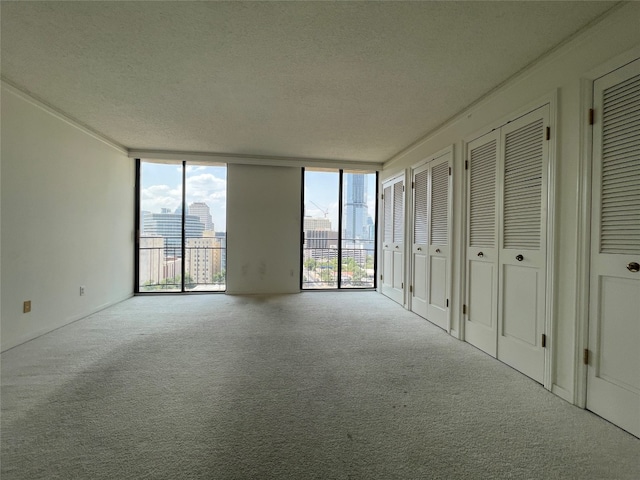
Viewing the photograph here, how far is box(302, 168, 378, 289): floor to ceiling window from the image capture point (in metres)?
5.45

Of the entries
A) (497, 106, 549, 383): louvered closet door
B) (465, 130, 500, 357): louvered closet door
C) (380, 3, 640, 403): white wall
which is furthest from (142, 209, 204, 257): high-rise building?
(380, 3, 640, 403): white wall

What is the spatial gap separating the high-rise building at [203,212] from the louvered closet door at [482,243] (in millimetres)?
4302

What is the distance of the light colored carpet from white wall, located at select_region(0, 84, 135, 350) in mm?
447

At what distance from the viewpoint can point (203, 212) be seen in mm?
5090

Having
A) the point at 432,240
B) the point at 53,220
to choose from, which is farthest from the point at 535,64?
the point at 53,220

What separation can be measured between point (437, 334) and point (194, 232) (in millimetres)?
4364

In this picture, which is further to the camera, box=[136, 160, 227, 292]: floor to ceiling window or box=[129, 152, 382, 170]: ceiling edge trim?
box=[136, 160, 227, 292]: floor to ceiling window

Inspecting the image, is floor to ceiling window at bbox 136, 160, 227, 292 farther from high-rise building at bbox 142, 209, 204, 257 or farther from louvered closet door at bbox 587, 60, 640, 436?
louvered closet door at bbox 587, 60, 640, 436

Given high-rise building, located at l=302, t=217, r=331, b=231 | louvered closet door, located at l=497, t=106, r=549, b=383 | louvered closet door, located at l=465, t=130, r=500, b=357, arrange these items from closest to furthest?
louvered closet door, located at l=497, t=106, r=549, b=383 < louvered closet door, located at l=465, t=130, r=500, b=357 < high-rise building, located at l=302, t=217, r=331, b=231

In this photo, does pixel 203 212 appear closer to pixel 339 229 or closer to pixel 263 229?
pixel 263 229

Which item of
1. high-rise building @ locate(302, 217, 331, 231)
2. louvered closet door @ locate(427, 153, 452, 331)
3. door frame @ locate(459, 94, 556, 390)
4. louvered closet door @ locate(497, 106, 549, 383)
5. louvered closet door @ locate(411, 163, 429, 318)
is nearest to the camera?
door frame @ locate(459, 94, 556, 390)

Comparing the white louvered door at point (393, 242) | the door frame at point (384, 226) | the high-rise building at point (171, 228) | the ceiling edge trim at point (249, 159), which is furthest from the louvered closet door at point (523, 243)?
the high-rise building at point (171, 228)

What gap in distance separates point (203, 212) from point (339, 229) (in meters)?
2.64

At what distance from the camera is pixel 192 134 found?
3795 mm
